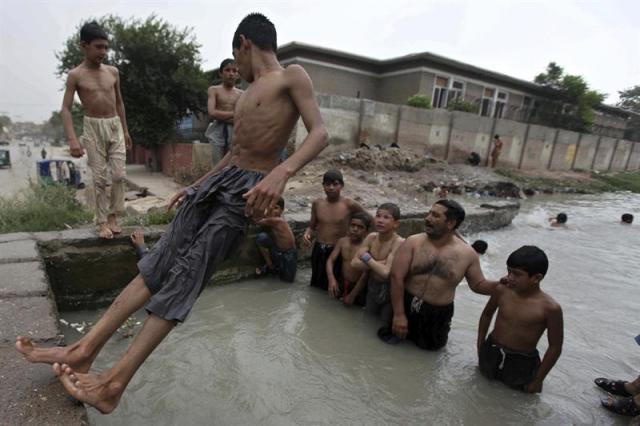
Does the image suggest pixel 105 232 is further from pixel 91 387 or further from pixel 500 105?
pixel 500 105

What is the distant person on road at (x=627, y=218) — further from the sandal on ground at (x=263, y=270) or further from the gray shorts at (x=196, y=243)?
the gray shorts at (x=196, y=243)

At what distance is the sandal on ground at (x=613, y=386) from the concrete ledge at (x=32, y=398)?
3.50 metres

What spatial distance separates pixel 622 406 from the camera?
8.72 ft

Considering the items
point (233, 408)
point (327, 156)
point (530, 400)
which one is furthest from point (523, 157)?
point (233, 408)

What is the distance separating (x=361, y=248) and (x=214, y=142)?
215cm

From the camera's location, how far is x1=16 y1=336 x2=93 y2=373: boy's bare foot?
1.59 meters

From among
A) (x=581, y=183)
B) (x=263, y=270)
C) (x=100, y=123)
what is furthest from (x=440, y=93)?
(x=100, y=123)

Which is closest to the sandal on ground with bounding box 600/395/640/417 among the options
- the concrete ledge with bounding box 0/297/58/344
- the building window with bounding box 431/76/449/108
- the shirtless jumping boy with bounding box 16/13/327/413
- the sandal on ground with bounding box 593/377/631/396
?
the sandal on ground with bounding box 593/377/631/396

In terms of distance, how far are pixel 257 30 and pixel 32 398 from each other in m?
1.93

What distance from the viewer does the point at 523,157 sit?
1886 cm

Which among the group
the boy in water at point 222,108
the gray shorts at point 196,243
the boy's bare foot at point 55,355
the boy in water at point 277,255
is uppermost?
the boy in water at point 222,108

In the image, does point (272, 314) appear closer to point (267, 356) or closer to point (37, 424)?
point (267, 356)

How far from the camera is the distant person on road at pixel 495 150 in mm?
16998

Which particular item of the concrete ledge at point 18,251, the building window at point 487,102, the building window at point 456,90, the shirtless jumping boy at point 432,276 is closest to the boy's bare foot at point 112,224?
the concrete ledge at point 18,251
